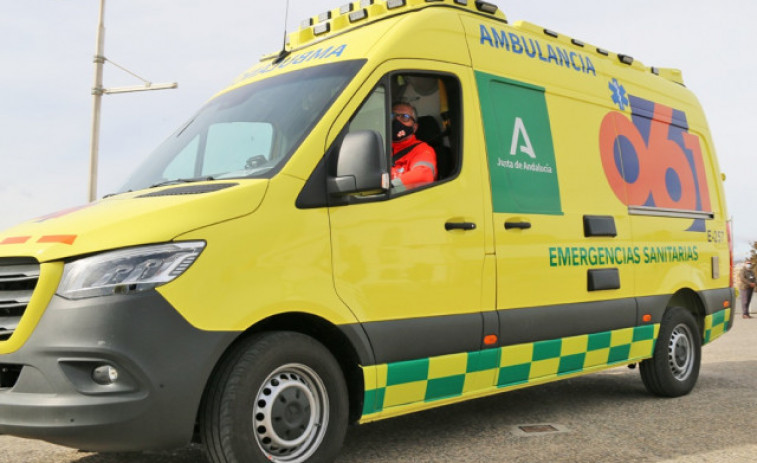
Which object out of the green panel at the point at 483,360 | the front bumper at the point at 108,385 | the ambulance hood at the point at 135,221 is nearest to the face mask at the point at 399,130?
the ambulance hood at the point at 135,221

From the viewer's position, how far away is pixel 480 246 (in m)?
4.93

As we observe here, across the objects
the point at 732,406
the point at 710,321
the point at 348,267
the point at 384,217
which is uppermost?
the point at 384,217

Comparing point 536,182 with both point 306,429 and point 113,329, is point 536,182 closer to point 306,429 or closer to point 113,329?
point 306,429

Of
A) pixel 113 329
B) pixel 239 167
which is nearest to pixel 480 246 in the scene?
pixel 239 167

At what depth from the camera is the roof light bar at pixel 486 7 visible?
5481 millimetres

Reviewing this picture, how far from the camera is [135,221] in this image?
3.60 meters

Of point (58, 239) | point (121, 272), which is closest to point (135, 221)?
point (121, 272)

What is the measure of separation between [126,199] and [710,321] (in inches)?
220

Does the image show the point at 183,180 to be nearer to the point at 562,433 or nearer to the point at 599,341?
the point at 562,433

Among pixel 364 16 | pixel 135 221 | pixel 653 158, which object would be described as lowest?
pixel 135 221

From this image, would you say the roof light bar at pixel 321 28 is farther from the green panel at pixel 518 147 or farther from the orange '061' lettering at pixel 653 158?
the orange '061' lettering at pixel 653 158

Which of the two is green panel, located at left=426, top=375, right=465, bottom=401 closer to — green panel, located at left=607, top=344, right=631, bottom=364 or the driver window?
the driver window

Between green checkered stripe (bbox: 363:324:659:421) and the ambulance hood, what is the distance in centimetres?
120

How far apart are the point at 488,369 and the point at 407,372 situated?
742mm
